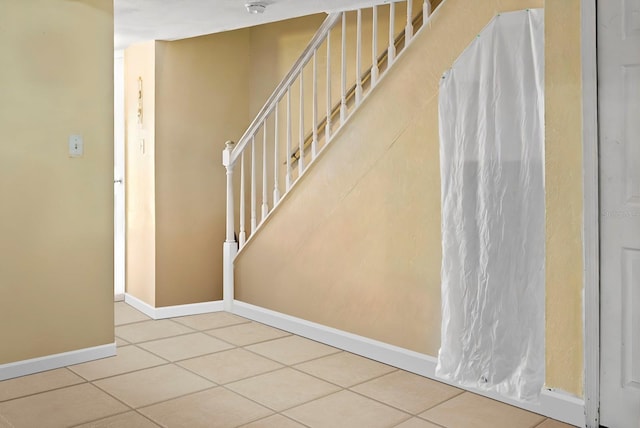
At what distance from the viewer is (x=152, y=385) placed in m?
3.17

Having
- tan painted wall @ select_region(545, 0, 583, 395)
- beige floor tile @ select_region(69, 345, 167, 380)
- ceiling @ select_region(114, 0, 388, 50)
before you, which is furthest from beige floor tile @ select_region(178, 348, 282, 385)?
ceiling @ select_region(114, 0, 388, 50)

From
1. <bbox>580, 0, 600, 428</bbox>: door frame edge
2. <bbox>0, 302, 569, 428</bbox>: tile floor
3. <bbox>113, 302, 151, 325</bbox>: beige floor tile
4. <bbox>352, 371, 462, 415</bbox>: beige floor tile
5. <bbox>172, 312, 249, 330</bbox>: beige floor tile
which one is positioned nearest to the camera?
<bbox>580, 0, 600, 428</bbox>: door frame edge

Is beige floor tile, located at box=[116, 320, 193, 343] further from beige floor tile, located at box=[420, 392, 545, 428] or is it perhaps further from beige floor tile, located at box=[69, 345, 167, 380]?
beige floor tile, located at box=[420, 392, 545, 428]

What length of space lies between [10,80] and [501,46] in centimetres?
252

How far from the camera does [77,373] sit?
11.0 ft

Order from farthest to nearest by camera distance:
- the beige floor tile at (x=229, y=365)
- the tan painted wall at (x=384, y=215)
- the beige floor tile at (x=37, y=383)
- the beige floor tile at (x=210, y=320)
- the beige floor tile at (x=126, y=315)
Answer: the beige floor tile at (x=126, y=315), the beige floor tile at (x=210, y=320), the beige floor tile at (x=229, y=365), the tan painted wall at (x=384, y=215), the beige floor tile at (x=37, y=383)

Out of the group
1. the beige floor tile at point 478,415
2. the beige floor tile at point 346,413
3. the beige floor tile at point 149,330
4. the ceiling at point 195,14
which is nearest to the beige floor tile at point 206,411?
the beige floor tile at point 346,413

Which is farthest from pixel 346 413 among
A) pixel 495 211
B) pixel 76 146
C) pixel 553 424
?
pixel 76 146

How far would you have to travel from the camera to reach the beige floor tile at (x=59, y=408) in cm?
271

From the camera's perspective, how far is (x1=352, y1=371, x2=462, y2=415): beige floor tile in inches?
115

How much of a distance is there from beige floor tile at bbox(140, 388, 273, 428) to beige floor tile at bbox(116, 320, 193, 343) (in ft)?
3.95

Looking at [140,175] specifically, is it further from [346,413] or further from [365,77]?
[346,413]

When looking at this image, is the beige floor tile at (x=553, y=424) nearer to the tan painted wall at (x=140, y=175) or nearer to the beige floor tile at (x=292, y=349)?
the beige floor tile at (x=292, y=349)

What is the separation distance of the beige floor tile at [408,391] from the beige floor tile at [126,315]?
7.08 ft
